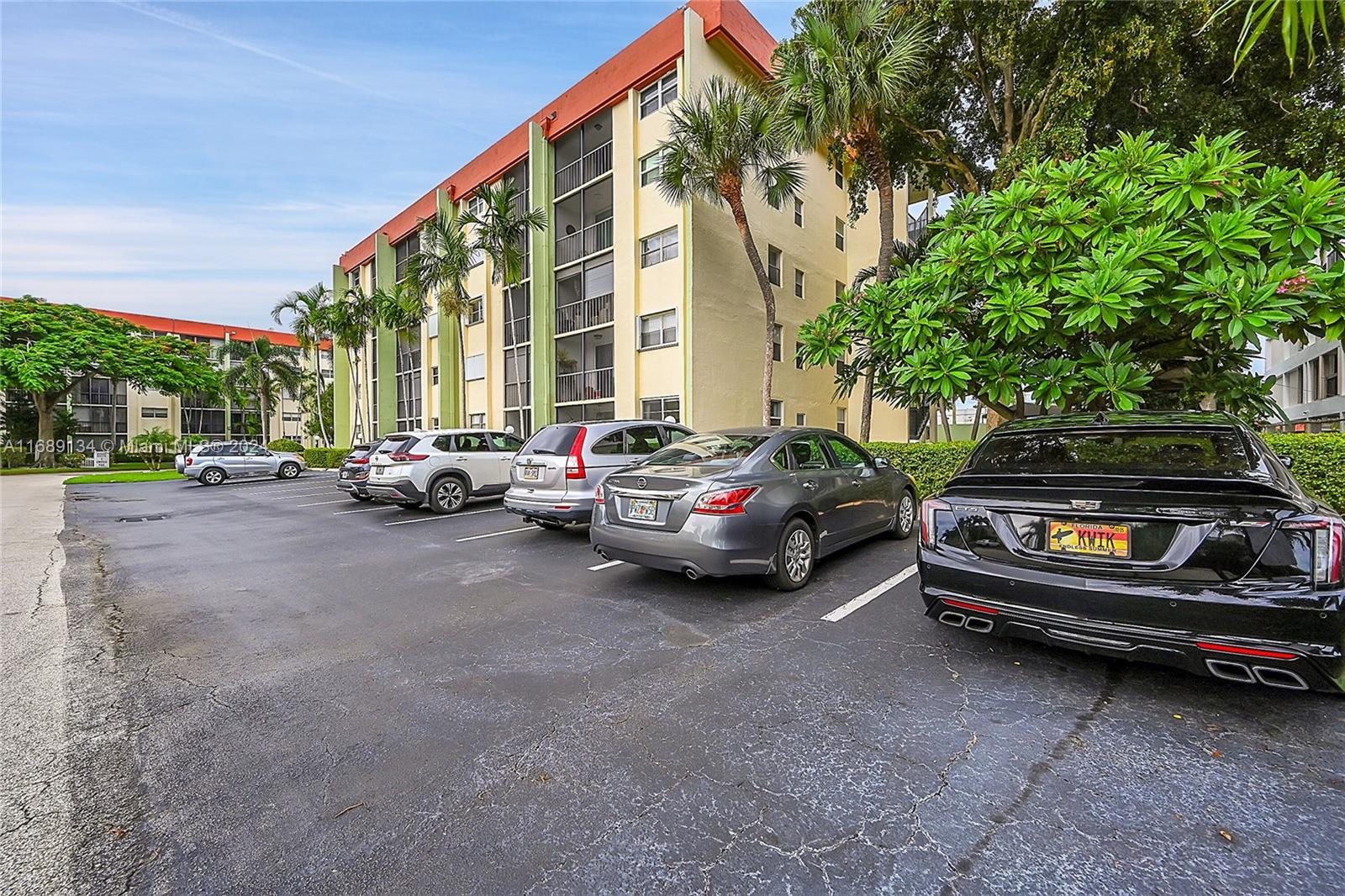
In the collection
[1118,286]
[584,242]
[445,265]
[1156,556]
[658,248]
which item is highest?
[584,242]

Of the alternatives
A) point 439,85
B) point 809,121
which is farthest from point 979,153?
point 439,85

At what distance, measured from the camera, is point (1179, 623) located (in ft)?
8.70

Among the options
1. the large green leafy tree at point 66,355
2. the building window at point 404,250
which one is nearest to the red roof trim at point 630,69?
the building window at point 404,250

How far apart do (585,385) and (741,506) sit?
1509 centimetres

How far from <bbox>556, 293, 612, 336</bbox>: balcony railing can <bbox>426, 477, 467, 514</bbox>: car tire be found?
874 cm

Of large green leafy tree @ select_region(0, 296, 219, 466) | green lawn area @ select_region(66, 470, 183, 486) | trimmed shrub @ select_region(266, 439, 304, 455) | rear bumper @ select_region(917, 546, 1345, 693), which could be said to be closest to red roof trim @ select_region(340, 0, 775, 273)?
rear bumper @ select_region(917, 546, 1345, 693)

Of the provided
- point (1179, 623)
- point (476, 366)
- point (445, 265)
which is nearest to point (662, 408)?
point (445, 265)

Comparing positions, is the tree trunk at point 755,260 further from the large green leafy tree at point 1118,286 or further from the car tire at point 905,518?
the car tire at point 905,518

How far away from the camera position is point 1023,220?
23.2 feet

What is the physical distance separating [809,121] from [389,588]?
11732 millimetres

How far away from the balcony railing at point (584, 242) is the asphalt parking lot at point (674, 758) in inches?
634

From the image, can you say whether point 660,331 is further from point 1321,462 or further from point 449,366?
point 1321,462

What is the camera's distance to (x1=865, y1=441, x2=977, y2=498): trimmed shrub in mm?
9609

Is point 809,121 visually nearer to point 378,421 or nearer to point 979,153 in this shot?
point 979,153
